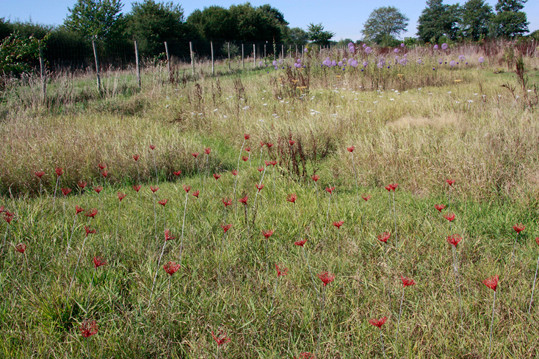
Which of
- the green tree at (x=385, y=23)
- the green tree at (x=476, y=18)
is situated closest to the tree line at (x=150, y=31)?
the green tree at (x=476, y=18)

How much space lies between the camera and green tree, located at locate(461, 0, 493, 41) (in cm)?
5238

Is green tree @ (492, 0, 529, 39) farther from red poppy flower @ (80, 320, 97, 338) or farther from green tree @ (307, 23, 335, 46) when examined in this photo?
red poppy flower @ (80, 320, 97, 338)

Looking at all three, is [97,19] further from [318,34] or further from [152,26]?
[318,34]

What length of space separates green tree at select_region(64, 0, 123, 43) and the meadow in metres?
14.9

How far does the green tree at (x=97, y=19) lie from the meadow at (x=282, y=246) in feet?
48.9

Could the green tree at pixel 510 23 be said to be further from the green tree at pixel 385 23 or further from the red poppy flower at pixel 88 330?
the red poppy flower at pixel 88 330

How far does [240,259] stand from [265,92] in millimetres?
6361

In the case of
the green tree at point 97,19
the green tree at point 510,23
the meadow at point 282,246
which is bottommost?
the meadow at point 282,246

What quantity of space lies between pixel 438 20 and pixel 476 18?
203 inches

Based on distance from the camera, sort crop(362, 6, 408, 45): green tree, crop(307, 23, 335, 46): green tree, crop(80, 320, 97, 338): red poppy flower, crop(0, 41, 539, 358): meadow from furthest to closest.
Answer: crop(362, 6, 408, 45): green tree, crop(307, 23, 335, 46): green tree, crop(0, 41, 539, 358): meadow, crop(80, 320, 97, 338): red poppy flower

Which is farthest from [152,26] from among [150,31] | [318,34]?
[318,34]

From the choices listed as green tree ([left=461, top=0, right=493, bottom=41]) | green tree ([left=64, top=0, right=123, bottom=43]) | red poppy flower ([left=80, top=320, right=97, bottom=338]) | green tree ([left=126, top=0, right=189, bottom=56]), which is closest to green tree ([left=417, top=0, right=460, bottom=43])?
green tree ([left=461, top=0, right=493, bottom=41])

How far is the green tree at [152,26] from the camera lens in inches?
973

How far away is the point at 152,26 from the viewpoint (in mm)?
24875
